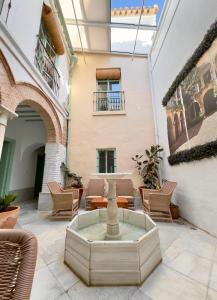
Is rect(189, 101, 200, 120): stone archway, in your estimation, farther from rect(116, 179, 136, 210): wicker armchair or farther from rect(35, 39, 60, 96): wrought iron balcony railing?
rect(35, 39, 60, 96): wrought iron balcony railing

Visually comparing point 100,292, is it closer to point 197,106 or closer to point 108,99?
point 197,106

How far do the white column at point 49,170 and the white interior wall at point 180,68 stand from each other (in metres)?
3.85

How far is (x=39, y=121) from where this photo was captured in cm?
656

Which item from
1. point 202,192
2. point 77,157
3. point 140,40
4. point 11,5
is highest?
point 140,40

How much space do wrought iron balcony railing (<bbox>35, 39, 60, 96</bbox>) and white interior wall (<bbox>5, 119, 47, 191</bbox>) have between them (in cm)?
191

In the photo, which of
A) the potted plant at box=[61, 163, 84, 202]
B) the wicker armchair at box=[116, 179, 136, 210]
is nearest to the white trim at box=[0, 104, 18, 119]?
the potted plant at box=[61, 163, 84, 202]

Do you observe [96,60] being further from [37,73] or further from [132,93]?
[37,73]

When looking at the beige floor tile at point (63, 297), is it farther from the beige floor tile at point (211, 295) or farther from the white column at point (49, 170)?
the white column at point (49, 170)

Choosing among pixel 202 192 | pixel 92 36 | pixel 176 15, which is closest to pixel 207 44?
pixel 176 15

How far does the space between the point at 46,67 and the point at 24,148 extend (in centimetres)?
318

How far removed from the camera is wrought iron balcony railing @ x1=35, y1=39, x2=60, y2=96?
465 cm

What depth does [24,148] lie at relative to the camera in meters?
6.16

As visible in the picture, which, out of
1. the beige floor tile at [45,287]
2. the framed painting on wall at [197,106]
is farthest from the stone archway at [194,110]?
the beige floor tile at [45,287]

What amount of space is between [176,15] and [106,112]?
3812mm
